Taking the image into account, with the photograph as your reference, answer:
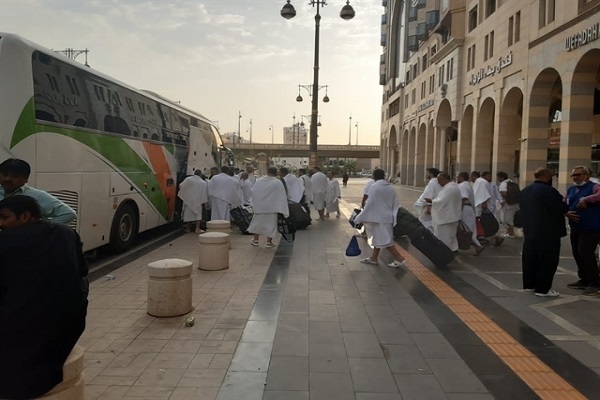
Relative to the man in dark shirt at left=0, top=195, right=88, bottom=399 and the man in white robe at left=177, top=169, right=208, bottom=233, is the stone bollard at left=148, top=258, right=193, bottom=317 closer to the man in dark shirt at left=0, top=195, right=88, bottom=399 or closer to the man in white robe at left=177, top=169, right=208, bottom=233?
the man in dark shirt at left=0, top=195, right=88, bottom=399

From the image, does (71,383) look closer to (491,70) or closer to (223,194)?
(223,194)

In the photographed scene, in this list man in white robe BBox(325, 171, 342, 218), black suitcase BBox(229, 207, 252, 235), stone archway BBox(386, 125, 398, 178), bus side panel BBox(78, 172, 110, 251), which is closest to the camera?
bus side panel BBox(78, 172, 110, 251)

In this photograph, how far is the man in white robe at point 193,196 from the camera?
12.7 meters

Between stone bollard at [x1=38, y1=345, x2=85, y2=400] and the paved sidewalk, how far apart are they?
0.91 m

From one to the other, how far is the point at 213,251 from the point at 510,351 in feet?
16.2

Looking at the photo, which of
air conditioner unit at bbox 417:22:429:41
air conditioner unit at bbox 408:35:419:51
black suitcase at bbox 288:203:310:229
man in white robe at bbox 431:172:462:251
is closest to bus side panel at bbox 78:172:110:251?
black suitcase at bbox 288:203:310:229

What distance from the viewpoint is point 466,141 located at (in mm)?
31234

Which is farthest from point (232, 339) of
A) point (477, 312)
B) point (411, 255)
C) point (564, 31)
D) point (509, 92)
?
point (509, 92)

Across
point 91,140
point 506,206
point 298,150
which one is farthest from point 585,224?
point 298,150

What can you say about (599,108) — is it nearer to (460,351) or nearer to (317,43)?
(317,43)

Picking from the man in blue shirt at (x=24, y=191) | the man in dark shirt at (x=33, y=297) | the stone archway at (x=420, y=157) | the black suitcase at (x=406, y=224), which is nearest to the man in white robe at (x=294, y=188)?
the black suitcase at (x=406, y=224)

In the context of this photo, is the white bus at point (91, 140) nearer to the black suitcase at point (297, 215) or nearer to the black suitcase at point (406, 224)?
the black suitcase at point (297, 215)

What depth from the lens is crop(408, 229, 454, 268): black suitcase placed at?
8664mm

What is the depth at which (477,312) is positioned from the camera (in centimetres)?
614
